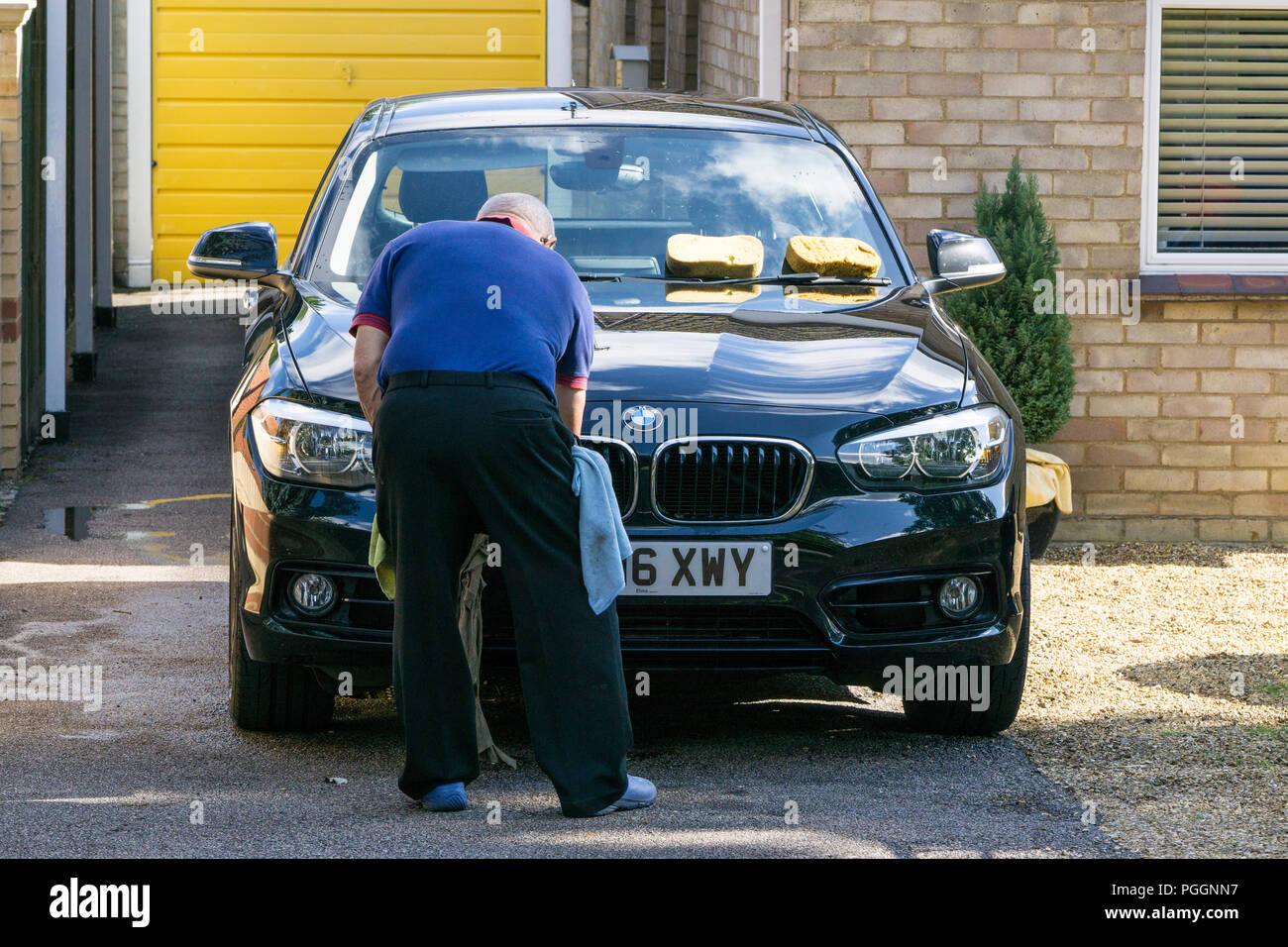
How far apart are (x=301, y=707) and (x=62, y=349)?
6071 mm

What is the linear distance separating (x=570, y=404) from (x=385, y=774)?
3.86ft

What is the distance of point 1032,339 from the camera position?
28.6 ft

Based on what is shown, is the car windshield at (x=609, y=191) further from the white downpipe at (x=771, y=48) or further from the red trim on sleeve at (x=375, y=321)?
the white downpipe at (x=771, y=48)

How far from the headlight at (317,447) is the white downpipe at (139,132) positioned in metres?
12.4

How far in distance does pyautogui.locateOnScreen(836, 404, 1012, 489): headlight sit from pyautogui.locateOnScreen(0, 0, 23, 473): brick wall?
584cm

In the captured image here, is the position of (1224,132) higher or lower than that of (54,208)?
higher

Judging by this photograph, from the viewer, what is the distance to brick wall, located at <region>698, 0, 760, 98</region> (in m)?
11.1

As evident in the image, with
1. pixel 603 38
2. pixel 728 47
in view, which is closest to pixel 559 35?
pixel 603 38

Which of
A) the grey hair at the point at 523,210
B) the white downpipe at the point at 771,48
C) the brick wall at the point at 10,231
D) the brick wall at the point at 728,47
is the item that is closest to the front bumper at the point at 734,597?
the grey hair at the point at 523,210

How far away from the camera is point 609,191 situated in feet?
20.5

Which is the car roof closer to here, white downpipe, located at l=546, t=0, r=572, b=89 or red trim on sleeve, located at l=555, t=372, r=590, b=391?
red trim on sleeve, located at l=555, t=372, r=590, b=391

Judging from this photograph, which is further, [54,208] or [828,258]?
[54,208]

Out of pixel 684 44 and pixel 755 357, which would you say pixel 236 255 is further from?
pixel 684 44

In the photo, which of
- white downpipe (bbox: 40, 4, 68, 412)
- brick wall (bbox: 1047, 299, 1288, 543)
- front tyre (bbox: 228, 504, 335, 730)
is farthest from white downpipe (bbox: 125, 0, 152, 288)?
front tyre (bbox: 228, 504, 335, 730)
